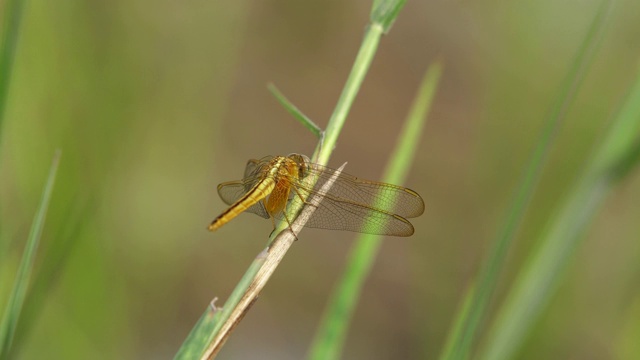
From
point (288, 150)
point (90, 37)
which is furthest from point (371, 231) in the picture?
point (288, 150)

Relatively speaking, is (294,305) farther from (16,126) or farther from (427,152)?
(16,126)

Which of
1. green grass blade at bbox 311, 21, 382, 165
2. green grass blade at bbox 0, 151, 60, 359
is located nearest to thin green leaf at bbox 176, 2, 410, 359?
green grass blade at bbox 311, 21, 382, 165

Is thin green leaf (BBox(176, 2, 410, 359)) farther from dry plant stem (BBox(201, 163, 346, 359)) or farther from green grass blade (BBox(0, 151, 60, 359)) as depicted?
green grass blade (BBox(0, 151, 60, 359))

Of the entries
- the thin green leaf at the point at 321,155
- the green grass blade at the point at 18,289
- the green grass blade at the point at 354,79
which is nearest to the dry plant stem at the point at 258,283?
the thin green leaf at the point at 321,155

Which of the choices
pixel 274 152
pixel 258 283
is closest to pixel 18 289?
pixel 258 283

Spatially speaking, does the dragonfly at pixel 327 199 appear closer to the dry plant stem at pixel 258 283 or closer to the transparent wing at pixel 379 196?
the transparent wing at pixel 379 196

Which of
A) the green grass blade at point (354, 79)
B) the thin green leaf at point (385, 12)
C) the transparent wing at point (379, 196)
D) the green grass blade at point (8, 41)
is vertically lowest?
the transparent wing at point (379, 196)
